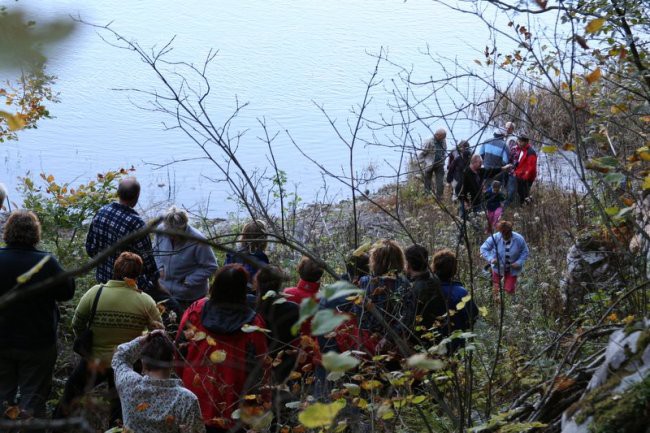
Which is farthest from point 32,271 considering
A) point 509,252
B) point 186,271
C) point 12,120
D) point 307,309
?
point 509,252

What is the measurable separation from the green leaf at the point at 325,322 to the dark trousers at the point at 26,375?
3717mm

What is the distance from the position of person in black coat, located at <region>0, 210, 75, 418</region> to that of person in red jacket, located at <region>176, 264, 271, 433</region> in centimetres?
93

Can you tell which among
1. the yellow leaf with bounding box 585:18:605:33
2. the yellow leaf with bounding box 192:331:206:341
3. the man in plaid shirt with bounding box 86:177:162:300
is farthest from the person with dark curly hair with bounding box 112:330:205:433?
the yellow leaf with bounding box 585:18:605:33

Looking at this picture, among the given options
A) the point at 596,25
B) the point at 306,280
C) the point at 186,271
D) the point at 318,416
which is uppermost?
the point at 596,25

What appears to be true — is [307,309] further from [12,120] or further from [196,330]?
[196,330]

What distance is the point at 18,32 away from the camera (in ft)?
3.23

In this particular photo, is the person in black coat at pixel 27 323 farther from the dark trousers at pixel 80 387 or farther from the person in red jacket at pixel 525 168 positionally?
the person in red jacket at pixel 525 168

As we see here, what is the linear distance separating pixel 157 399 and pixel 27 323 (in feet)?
4.58

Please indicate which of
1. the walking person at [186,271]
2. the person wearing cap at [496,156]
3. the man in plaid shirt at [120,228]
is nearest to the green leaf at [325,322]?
the man in plaid shirt at [120,228]

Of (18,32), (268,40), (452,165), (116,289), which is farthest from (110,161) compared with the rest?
(18,32)

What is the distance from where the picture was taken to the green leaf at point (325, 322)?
1.77 metres

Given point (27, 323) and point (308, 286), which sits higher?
point (308, 286)

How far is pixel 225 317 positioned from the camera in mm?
4523

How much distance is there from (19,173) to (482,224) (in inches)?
333
